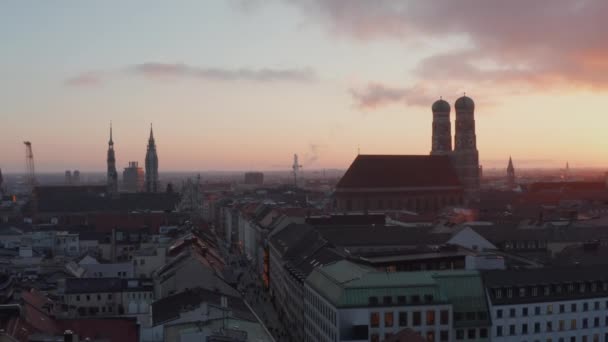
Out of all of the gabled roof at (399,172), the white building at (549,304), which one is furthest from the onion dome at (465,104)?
the white building at (549,304)

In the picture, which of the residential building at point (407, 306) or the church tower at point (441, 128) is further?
the church tower at point (441, 128)

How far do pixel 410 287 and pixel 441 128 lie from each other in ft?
420

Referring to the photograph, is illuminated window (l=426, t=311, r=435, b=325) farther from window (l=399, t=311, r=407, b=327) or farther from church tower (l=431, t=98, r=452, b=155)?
church tower (l=431, t=98, r=452, b=155)

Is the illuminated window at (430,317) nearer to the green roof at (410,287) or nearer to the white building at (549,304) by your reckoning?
the green roof at (410,287)

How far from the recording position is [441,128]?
600ft

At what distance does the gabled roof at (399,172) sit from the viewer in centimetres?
15762

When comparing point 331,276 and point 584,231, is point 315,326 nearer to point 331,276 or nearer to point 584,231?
Result: point 331,276

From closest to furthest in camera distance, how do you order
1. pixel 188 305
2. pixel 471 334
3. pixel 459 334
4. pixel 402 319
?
pixel 188 305 < pixel 402 319 < pixel 459 334 < pixel 471 334

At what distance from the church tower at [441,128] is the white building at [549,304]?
11734 centimetres

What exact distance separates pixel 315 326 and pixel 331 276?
5526mm

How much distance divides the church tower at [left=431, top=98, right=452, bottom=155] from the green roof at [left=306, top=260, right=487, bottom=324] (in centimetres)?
12133

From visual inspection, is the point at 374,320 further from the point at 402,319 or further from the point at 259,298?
the point at 259,298

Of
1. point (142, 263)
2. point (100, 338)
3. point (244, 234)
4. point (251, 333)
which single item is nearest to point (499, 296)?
point (251, 333)

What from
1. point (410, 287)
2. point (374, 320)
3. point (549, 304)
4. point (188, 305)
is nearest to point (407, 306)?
point (410, 287)
